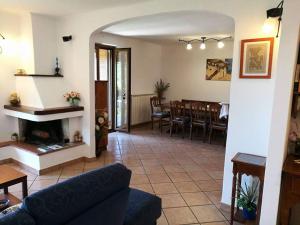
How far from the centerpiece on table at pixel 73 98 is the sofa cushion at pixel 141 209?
2.31 meters

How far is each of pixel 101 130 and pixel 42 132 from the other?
0.97m

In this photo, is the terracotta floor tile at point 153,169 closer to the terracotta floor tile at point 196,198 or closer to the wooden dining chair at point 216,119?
the terracotta floor tile at point 196,198

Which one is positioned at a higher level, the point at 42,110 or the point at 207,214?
the point at 42,110

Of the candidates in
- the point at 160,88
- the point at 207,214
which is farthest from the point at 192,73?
the point at 207,214

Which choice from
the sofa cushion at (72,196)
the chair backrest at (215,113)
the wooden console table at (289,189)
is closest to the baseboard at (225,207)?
the wooden console table at (289,189)

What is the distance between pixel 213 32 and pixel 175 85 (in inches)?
93.2

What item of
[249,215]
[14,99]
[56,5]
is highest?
[56,5]

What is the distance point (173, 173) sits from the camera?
362 cm

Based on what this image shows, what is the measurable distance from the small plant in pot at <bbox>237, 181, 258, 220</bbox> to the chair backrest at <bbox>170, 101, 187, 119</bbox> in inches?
126

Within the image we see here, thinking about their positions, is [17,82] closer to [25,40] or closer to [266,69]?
[25,40]

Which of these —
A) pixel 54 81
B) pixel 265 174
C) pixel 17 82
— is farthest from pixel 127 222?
pixel 17 82

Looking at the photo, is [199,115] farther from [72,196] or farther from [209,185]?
[72,196]

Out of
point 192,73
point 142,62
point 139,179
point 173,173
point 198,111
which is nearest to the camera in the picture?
point 139,179

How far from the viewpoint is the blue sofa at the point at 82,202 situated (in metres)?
1.05
